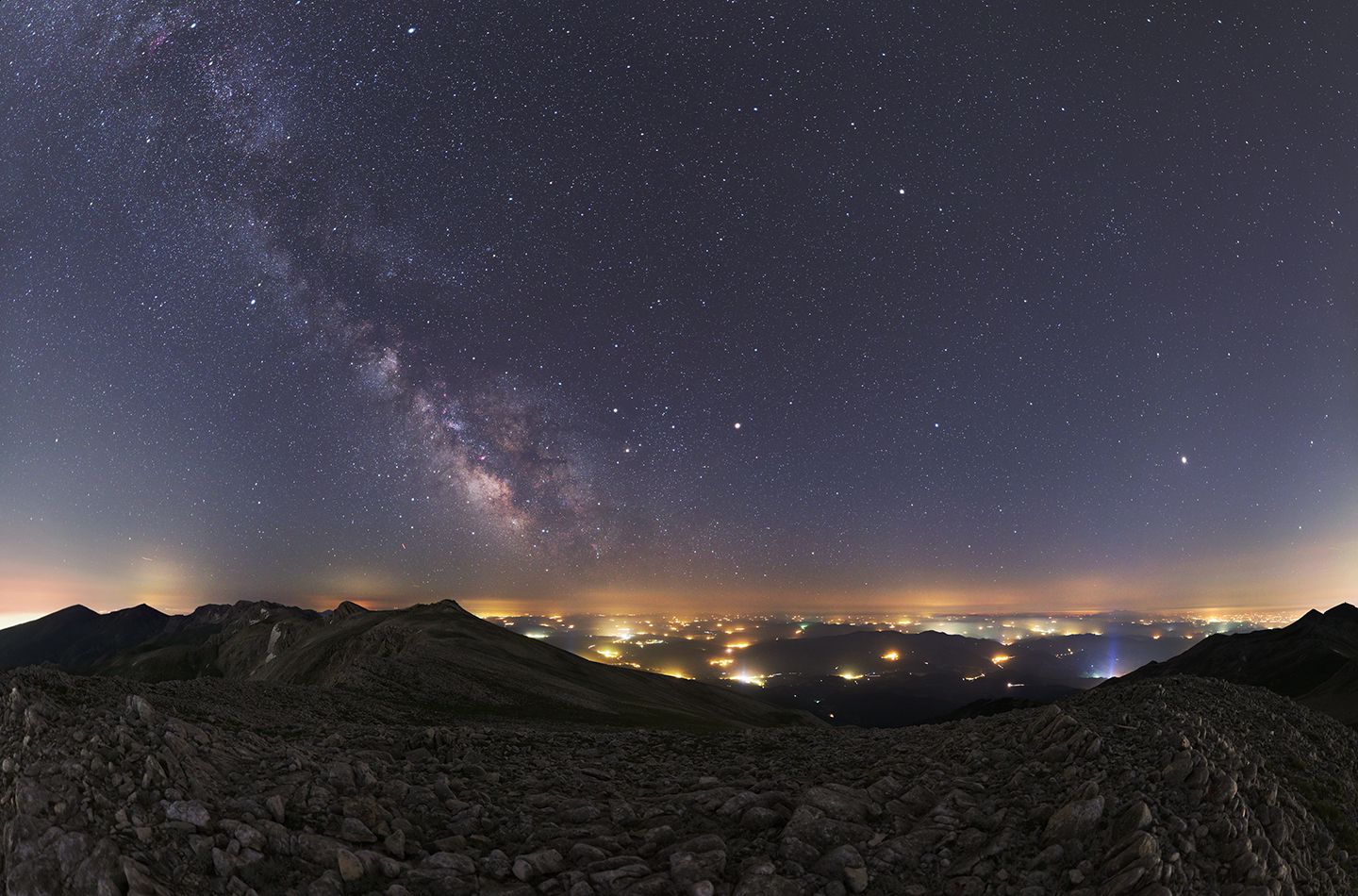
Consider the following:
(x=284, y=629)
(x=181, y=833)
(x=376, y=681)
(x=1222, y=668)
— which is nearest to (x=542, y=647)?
(x=376, y=681)

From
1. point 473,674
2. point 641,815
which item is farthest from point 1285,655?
point 641,815

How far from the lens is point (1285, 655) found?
5379 inches

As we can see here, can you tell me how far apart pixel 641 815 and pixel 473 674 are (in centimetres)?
5185

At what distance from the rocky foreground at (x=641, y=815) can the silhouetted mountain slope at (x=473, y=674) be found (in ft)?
108

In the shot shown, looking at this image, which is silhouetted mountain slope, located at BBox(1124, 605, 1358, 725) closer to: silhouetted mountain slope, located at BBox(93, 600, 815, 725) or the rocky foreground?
silhouetted mountain slope, located at BBox(93, 600, 815, 725)

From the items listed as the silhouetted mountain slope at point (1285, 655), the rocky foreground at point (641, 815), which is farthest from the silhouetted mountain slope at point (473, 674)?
the silhouetted mountain slope at point (1285, 655)

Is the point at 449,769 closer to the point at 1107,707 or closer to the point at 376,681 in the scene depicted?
the point at 1107,707

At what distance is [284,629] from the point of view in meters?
127

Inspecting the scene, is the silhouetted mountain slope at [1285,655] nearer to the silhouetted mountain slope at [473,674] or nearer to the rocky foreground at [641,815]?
the silhouetted mountain slope at [473,674]

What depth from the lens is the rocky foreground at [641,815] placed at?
34.8 ft

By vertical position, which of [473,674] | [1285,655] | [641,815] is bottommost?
[1285,655]

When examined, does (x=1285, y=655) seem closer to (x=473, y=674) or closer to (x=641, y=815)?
(x=473, y=674)

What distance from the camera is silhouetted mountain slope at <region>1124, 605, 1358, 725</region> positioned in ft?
410

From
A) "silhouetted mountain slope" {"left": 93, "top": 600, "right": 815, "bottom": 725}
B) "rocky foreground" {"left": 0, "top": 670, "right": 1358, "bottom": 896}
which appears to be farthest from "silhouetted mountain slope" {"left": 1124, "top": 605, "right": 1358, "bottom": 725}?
"rocky foreground" {"left": 0, "top": 670, "right": 1358, "bottom": 896}
